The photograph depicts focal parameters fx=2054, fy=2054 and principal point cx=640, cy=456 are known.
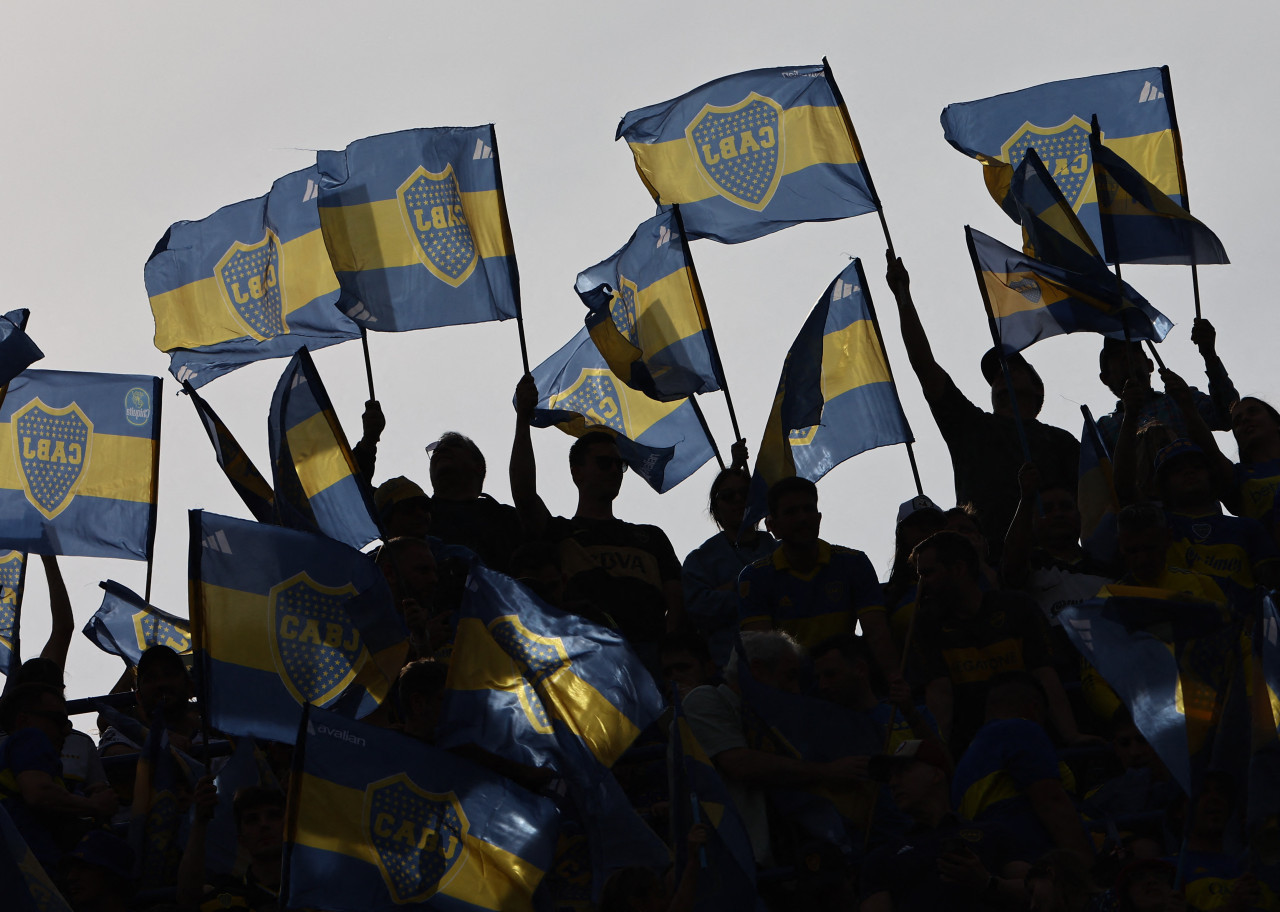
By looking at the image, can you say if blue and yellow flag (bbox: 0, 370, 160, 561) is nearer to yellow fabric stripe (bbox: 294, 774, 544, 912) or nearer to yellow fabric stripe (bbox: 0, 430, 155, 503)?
yellow fabric stripe (bbox: 0, 430, 155, 503)

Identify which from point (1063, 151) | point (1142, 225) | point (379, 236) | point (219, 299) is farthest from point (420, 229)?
point (1142, 225)

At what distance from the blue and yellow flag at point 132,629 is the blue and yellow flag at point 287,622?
124 inches

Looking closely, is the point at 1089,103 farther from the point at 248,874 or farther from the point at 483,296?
the point at 248,874

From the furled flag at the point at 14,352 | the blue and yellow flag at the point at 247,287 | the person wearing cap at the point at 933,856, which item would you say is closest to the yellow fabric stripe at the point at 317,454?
the furled flag at the point at 14,352

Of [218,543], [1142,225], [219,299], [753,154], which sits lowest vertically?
[218,543]

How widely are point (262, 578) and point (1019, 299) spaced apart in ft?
16.5

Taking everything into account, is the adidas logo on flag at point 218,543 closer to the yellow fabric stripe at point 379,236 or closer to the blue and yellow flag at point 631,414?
the yellow fabric stripe at point 379,236

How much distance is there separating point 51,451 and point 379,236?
8.70 ft

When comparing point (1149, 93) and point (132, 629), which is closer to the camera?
point (132, 629)

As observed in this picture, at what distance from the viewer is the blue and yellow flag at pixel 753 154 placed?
46.0 feet

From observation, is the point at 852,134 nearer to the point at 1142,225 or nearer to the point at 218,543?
the point at 1142,225

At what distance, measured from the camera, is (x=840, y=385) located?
13.4m

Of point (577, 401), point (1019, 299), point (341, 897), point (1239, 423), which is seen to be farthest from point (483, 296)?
point (341, 897)

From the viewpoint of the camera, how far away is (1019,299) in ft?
40.9
